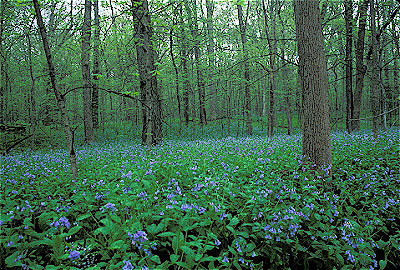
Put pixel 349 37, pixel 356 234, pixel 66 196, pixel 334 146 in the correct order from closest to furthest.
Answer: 1. pixel 356 234
2. pixel 66 196
3. pixel 334 146
4. pixel 349 37

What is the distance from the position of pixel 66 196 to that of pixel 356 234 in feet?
11.3

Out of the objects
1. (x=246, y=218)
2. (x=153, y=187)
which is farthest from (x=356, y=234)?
(x=153, y=187)

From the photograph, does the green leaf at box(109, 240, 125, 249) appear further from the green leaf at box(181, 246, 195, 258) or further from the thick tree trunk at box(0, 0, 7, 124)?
the thick tree trunk at box(0, 0, 7, 124)

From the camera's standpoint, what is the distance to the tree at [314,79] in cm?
413

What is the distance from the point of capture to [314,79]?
4.15m

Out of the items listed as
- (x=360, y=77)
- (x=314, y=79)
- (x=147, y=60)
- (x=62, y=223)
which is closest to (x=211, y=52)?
(x=360, y=77)

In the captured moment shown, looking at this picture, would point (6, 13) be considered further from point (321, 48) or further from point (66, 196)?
point (321, 48)

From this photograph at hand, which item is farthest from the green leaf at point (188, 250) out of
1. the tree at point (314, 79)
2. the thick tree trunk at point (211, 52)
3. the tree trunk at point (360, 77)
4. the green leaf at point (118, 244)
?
the thick tree trunk at point (211, 52)

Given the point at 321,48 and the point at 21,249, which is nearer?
the point at 21,249

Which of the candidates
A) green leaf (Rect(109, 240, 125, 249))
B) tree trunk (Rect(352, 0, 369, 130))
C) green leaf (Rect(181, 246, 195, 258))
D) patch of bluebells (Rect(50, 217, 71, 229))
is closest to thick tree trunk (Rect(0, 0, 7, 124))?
patch of bluebells (Rect(50, 217, 71, 229))

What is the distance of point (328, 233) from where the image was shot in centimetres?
226

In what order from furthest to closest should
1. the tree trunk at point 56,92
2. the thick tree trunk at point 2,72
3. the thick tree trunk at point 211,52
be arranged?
1. the thick tree trunk at point 211,52
2. the thick tree trunk at point 2,72
3. the tree trunk at point 56,92

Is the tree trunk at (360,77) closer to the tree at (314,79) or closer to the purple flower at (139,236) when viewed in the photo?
the tree at (314,79)

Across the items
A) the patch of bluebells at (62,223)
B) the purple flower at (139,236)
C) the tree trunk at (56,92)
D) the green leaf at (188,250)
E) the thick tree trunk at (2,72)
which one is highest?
the thick tree trunk at (2,72)
